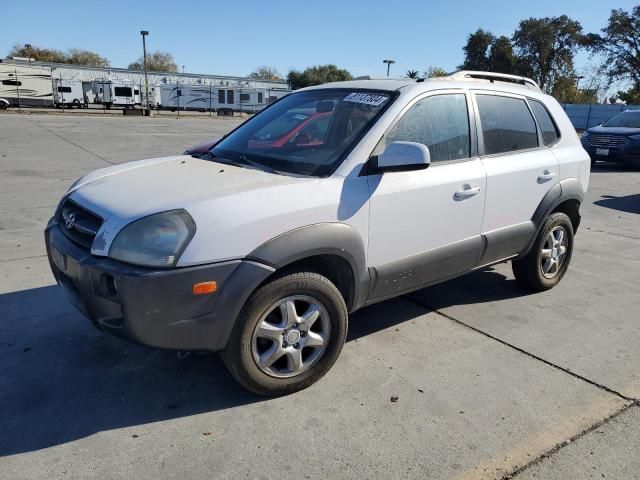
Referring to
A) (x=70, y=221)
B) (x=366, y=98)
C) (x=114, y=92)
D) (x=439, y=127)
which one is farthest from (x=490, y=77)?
(x=114, y=92)

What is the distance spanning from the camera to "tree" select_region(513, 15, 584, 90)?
52094mm

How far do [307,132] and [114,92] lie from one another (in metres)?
49.1

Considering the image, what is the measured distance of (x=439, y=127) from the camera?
3.50 metres

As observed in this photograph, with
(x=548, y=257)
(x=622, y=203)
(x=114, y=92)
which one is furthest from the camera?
(x=114, y=92)

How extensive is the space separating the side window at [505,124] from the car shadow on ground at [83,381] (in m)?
1.56

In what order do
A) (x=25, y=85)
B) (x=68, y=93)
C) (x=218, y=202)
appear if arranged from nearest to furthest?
(x=218, y=202)
(x=25, y=85)
(x=68, y=93)

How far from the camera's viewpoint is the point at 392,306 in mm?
4238

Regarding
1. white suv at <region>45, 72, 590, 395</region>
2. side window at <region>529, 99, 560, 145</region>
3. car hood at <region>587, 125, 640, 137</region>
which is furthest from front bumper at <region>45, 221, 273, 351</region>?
car hood at <region>587, 125, 640, 137</region>

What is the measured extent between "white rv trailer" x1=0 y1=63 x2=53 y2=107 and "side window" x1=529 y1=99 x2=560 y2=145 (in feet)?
137

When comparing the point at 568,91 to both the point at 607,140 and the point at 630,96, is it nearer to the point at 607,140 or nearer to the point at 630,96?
the point at 630,96

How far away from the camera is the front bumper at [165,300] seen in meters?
2.36

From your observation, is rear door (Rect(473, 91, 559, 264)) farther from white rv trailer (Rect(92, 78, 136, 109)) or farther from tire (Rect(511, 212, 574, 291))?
white rv trailer (Rect(92, 78, 136, 109))

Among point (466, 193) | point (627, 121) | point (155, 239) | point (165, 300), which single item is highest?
point (627, 121)

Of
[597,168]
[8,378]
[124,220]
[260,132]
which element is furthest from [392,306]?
[597,168]
